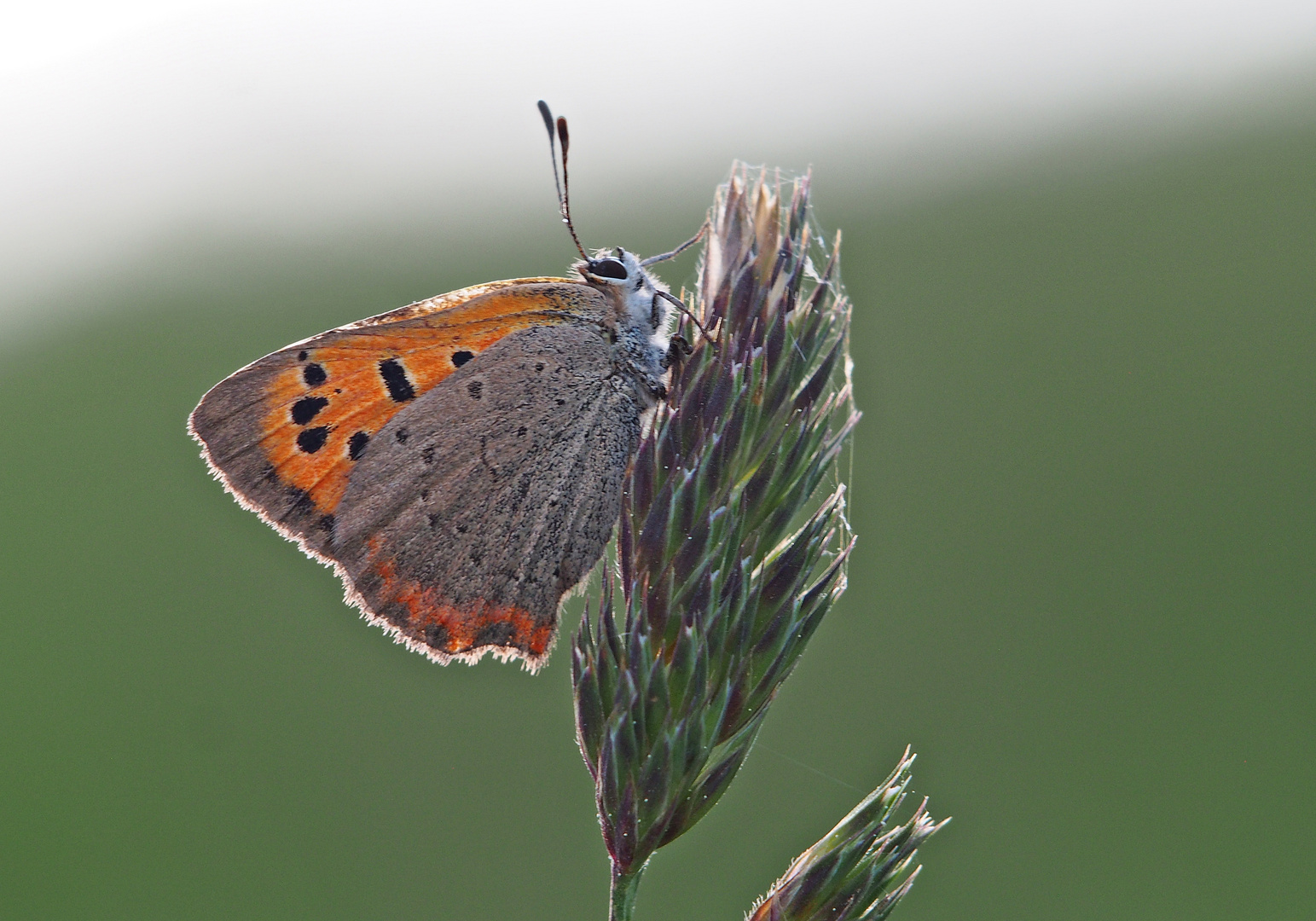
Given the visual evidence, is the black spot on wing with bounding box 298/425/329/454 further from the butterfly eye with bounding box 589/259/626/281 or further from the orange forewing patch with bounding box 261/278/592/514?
the butterfly eye with bounding box 589/259/626/281

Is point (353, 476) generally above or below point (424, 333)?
below

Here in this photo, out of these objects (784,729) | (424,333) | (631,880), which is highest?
(424,333)

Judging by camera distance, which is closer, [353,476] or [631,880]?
[631,880]

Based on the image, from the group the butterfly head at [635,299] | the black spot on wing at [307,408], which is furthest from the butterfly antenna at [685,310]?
the black spot on wing at [307,408]

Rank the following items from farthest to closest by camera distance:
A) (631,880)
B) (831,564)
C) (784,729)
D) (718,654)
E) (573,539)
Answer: (784,729) < (573,539) < (831,564) < (718,654) < (631,880)

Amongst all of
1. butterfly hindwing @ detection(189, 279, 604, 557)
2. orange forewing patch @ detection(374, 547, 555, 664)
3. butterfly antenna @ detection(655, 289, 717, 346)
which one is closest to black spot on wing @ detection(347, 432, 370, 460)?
butterfly hindwing @ detection(189, 279, 604, 557)

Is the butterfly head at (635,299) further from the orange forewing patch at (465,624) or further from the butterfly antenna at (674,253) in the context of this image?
the orange forewing patch at (465,624)

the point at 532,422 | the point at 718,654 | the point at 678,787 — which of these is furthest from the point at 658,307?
the point at 678,787

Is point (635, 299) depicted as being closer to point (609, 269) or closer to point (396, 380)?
point (609, 269)

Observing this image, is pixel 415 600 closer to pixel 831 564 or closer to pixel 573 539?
pixel 573 539

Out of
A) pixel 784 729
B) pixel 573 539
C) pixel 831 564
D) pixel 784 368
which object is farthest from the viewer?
pixel 784 729
